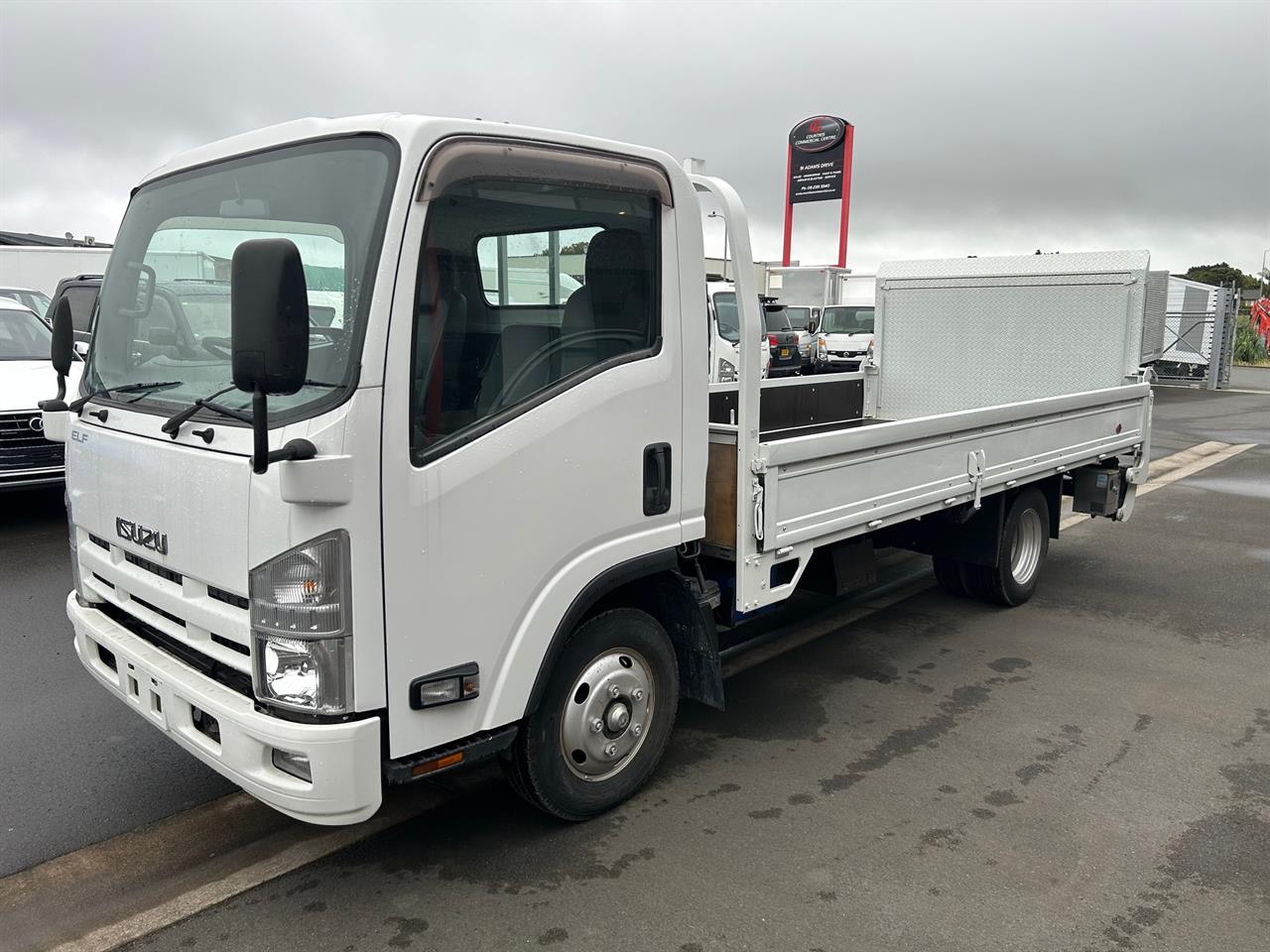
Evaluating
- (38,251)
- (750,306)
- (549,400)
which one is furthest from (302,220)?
(38,251)

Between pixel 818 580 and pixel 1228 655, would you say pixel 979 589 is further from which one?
pixel 818 580

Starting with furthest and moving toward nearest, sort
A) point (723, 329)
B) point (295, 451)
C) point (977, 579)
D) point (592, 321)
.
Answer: point (723, 329)
point (977, 579)
point (592, 321)
point (295, 451)

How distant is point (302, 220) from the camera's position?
296cm

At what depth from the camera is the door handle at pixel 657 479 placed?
3467 millimetres

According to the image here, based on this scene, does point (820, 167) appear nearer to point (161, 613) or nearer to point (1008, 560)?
point (1008, 560)

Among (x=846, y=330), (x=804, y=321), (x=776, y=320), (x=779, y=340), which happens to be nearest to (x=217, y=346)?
(x=779, y=340)

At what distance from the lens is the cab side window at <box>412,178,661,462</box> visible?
2.87 meters

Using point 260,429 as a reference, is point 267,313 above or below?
above

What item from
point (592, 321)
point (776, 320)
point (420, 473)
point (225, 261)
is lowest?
point (420, 473)

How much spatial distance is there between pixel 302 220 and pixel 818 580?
2.97 m

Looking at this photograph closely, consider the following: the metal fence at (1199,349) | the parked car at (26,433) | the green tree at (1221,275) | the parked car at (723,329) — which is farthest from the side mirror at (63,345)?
the green tree at (1221,275)

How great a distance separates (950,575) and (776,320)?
1207 cm

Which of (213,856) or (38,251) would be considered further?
(38,251)

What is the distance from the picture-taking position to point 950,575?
21.6 ft
